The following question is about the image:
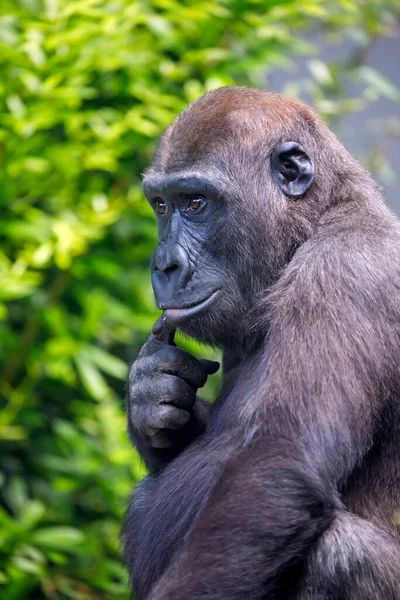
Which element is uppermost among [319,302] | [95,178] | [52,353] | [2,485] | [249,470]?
[319,302]

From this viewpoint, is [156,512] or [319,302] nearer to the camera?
[319,302]

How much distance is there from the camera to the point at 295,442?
3.02m

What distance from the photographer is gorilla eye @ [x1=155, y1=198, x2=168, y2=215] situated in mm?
3883

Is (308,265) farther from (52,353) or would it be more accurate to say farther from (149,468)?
(52,353)

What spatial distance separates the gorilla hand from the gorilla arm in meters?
0.46

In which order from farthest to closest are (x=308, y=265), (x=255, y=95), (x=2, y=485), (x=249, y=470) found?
(x=2, y=485) → (x=255, y=95) → (x=308, y=265) → (x=249, y=470)

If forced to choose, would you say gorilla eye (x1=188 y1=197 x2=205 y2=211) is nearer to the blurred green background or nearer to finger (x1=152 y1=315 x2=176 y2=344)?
finger (x1=152 y1=315 x2=176 y2=344)

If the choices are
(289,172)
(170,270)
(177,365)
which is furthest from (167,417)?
(289,172)

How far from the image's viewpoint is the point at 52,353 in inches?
216

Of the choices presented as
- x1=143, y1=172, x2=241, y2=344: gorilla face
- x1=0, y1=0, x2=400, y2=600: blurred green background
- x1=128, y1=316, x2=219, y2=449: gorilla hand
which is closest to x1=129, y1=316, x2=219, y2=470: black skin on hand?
x1=128, y1=316, x2=219, y2=449: gorilla hand

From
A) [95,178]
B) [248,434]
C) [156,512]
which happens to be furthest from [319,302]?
[95,178]

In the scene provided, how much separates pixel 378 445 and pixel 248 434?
1.63 feet

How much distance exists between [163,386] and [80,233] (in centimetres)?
197

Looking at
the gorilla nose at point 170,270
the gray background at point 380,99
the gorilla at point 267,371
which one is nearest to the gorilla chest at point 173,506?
the gorilla at point 267,371
